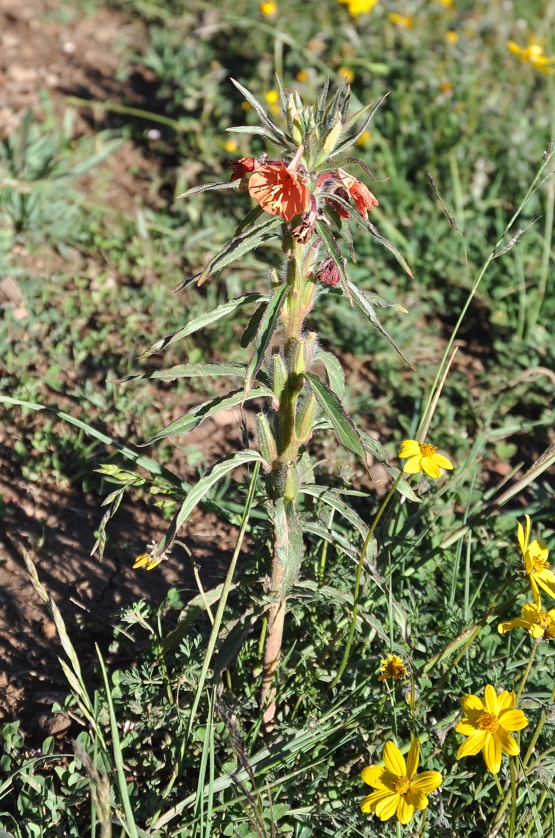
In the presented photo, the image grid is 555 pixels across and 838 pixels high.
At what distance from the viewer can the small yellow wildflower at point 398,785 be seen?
164 centimetres

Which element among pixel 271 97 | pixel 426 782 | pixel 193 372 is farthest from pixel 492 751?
pixel 271 97

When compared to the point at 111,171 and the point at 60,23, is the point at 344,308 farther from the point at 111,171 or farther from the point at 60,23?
the point at 60,23

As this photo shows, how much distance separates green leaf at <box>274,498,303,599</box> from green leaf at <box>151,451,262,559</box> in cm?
14

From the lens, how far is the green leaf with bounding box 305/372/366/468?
167 centimetres

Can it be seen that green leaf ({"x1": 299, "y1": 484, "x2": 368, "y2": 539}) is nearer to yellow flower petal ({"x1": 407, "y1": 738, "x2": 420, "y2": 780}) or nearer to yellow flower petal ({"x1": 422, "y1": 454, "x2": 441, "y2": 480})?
yellow flower petal ({"x1": 422, "y1": 454, "x2": 441, "y2": 480})

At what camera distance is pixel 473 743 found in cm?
164

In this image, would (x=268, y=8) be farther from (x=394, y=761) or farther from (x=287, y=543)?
(x=394, y=761)

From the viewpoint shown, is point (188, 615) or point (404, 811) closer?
point (404, 811)

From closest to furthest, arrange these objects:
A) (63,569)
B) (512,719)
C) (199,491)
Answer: (512,719) < (199,491) < (63,569)

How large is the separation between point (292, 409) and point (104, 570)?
3.27ft

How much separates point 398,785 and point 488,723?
23 centimetres

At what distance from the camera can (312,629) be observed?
2.17 metres

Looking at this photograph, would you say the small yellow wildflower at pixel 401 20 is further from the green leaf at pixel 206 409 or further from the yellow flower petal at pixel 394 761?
the yellow flower petal at pixel 394 761

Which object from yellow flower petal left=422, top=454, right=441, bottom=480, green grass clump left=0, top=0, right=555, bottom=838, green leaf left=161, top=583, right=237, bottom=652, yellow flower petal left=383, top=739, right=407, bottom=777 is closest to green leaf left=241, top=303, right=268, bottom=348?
green grass clump left=0, top=0, right=555, bottom=838
